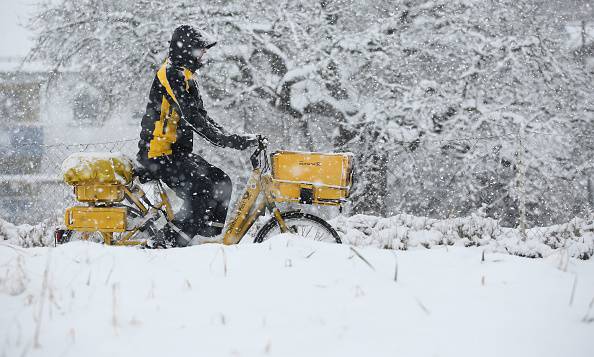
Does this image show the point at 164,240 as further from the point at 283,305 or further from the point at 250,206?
the point at 283,305

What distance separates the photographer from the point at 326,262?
10.3 ft

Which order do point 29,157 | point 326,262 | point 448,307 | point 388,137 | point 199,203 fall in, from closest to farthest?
point 448,307, point 326,262, point 199,203, point 388,137, point 29,157

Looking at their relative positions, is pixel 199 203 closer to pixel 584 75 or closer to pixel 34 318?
pixel 34 318

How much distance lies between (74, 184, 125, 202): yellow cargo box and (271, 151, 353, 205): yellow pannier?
132cm

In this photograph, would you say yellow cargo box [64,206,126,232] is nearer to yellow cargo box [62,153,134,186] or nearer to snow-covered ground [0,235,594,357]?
yellow cargo box [62,153,134,186]

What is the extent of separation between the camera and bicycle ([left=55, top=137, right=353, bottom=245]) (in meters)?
4.32

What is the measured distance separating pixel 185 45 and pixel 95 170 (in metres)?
1.25

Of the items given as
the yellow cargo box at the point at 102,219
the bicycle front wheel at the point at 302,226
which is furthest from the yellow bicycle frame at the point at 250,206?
the yellow cargo box at the point at 102,219

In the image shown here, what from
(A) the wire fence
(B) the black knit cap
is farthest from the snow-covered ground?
(A) the wire fence

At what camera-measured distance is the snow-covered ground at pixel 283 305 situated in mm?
2133

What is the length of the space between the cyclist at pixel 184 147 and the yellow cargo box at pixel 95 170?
8.7 inches

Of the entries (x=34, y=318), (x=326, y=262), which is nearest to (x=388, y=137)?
(x=326, y=262)

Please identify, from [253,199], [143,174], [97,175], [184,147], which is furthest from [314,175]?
[97,175]

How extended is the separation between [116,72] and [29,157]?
16049 millimetres
